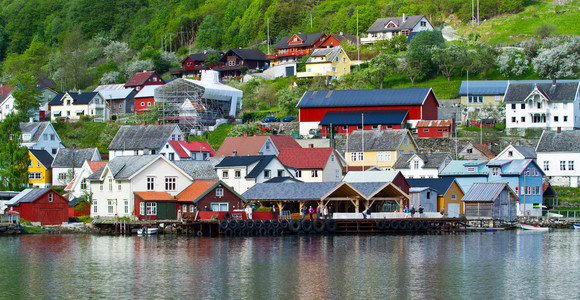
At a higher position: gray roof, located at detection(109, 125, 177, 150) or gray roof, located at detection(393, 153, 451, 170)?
gray roof, located at detection(109, 125, 177, 150)

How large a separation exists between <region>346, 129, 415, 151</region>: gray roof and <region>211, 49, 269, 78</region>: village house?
54679 millimetres

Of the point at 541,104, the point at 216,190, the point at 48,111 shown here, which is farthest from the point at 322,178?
the point at 48,111

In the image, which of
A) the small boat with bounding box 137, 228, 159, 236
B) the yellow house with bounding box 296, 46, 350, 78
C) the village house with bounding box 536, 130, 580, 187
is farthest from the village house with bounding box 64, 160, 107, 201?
the yellow house with bounding box 296, 46, 350, 78

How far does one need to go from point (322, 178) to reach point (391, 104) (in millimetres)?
22153

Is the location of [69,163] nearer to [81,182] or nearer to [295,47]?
[81,182]

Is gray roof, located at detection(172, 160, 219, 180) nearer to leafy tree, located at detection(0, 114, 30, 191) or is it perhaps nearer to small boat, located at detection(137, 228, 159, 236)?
small boat, located at detection(137, 228, 159, 236)

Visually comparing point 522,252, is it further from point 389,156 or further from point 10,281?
point 389,156

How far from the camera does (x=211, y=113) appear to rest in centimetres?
11512

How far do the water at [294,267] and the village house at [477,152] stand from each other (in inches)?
955

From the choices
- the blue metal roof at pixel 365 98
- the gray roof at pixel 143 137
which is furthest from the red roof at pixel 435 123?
the gray roof at pixel 143 137

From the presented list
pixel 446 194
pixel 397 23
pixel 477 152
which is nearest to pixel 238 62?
pixel 397 23

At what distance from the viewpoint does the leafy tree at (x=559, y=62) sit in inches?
4375

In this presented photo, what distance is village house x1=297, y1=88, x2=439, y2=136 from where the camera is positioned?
331 ft

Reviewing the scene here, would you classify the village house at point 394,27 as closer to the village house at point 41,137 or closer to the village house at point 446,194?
the village house at point 41,137
